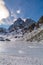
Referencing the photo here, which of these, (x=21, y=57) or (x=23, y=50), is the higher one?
(x=23, y=50)

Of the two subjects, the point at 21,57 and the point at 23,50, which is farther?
the point at 23,50

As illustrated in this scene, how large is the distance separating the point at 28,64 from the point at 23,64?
0.79 metres

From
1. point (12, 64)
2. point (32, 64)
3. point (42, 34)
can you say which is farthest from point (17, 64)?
point (42, 34)

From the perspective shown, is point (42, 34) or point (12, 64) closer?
→ point (12, 64)

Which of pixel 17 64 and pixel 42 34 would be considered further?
pixel 42 34

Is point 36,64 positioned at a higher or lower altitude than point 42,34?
lower

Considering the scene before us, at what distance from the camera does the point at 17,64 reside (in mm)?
22875

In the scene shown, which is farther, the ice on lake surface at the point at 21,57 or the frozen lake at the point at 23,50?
the frozen lake at the point at 23,50

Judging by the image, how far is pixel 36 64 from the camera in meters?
22.7

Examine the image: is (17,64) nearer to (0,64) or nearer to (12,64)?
(12,64)

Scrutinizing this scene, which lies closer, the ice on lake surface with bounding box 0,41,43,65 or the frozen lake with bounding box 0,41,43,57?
the ice on lake surface with bounding box 0,41,43,65

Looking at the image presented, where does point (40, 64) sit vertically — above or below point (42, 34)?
below

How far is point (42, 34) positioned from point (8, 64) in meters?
172

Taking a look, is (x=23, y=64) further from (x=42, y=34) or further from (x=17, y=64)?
(x=42, y=34)
